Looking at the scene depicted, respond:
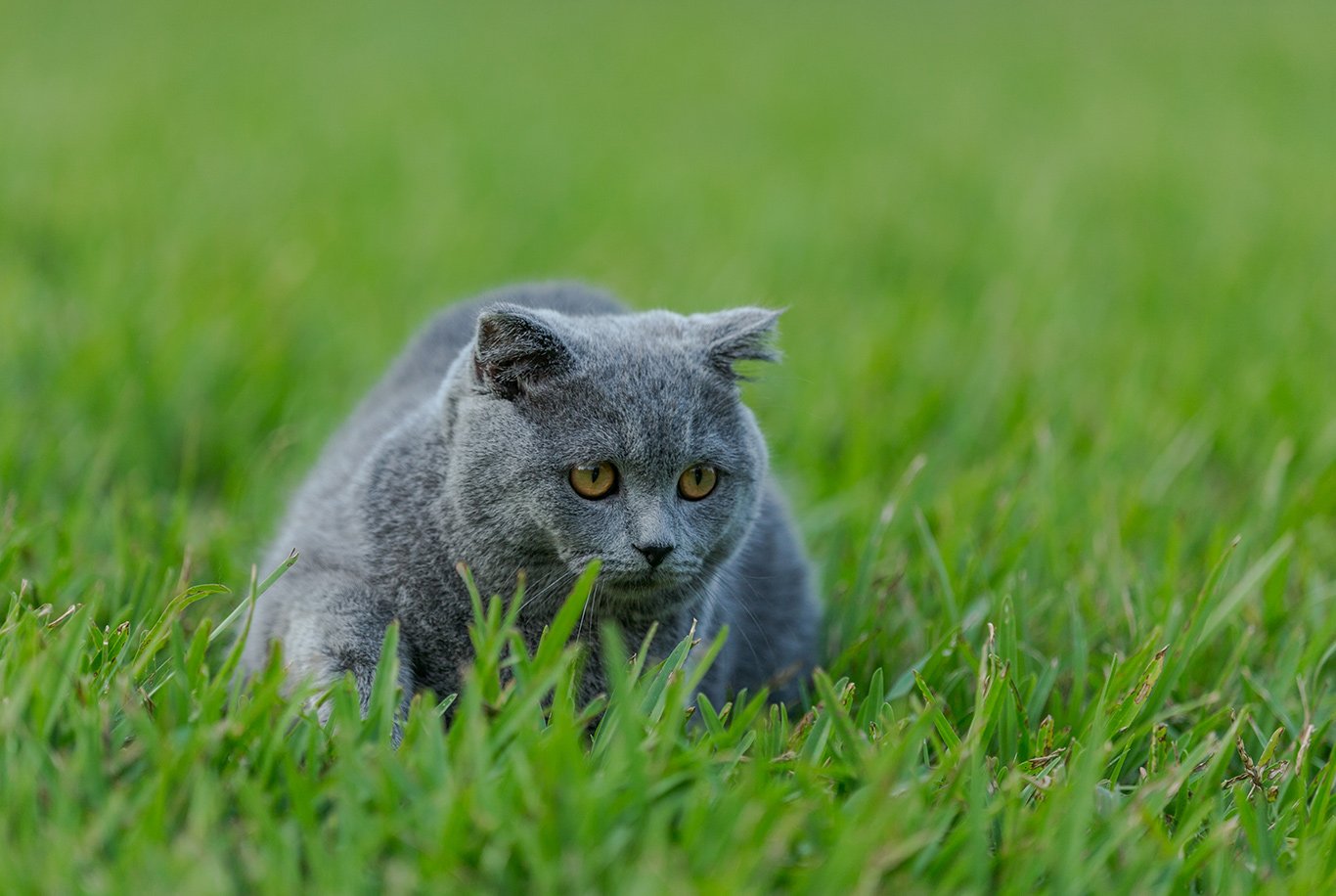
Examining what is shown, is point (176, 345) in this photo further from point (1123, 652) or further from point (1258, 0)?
point (1258, 0)

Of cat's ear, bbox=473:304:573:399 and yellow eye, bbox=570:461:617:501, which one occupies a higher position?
cat's ear, bbox=473:304:573:399

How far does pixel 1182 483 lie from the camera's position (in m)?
3.49

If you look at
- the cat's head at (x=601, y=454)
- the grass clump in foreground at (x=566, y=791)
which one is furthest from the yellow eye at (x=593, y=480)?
the grass clump in foreground at (x=566, y=791)

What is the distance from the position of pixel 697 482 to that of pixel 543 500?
30 centimetres

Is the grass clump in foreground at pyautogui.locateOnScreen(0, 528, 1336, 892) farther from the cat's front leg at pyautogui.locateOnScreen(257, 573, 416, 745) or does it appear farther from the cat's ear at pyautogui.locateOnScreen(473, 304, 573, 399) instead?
the cat's ear at pyautogui.locateOnScreen(473, 304, 573, 399)

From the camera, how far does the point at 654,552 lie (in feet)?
7.12

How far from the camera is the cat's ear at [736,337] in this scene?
242cm

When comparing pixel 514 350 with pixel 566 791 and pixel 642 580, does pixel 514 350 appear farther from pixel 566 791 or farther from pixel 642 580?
pixel 566 791

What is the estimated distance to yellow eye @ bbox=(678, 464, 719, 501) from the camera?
231cm

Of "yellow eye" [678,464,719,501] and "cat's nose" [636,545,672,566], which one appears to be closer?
"cat's nose" [636,545,672,566]

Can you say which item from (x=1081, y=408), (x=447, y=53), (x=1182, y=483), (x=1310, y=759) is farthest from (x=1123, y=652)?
(x=447, y=53)

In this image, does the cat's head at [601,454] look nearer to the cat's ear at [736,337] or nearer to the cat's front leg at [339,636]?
the cat's ear at [736,337]

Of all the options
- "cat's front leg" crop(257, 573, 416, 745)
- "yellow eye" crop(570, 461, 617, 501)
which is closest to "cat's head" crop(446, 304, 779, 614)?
"yellow eye" crop(570, 461, 617, 501)

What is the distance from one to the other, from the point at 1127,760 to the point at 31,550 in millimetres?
2185
